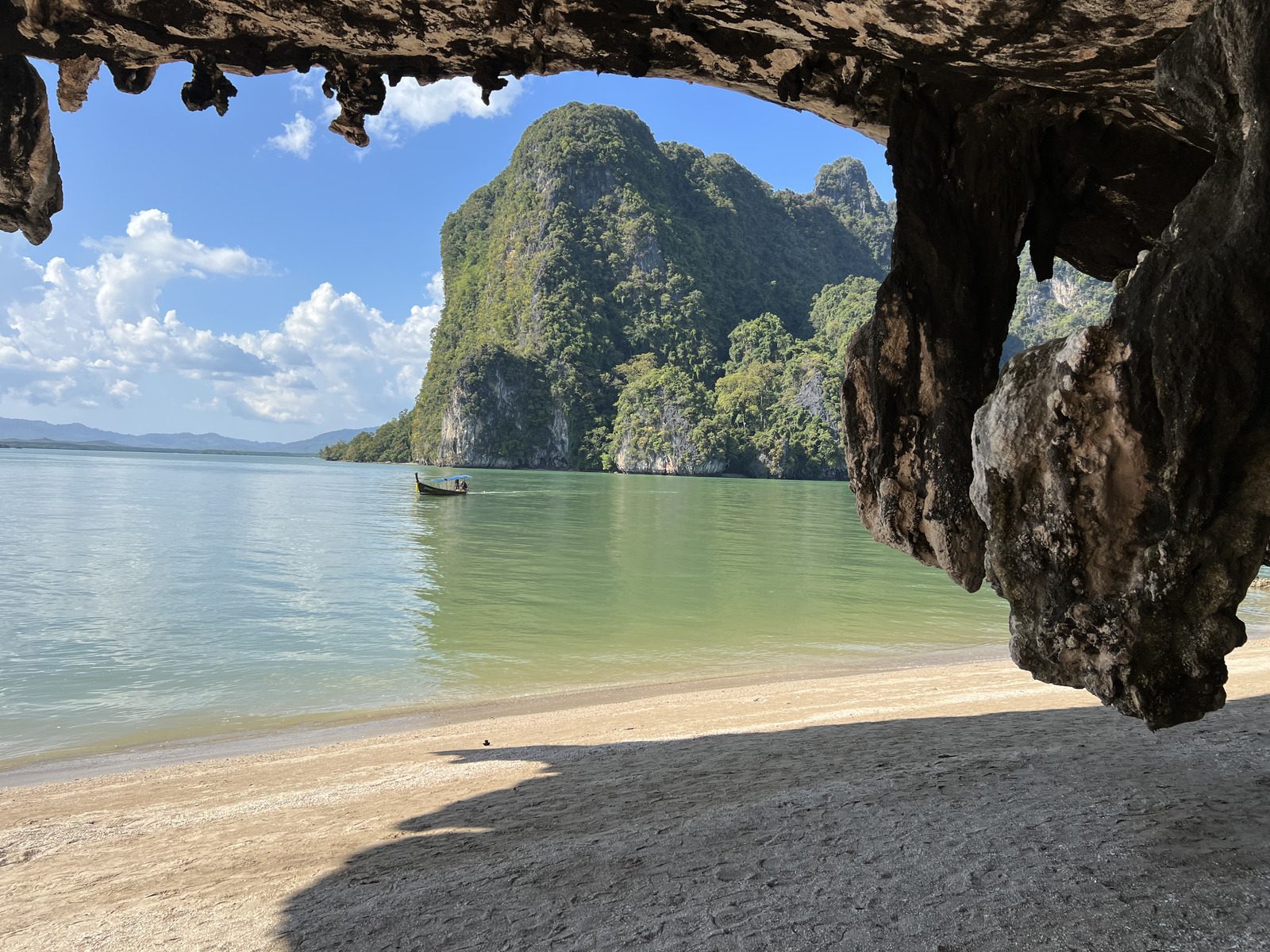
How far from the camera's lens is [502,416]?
88438 millimetres

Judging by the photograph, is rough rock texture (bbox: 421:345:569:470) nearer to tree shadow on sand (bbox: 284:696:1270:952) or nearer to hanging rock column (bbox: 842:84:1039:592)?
tree shadow on sand (bbox: 284:696:1270:952)

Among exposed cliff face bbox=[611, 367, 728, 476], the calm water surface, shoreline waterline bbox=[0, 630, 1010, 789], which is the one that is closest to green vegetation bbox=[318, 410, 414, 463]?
exposed cliff face bbox=[611, 367, 728, 476]

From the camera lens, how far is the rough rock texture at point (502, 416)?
3469 inches

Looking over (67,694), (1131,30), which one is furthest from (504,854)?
(67,694)

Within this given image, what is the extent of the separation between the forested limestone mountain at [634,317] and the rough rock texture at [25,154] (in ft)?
247

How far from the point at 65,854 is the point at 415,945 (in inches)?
97.5

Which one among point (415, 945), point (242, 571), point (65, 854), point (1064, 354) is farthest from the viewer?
point (242, 571)

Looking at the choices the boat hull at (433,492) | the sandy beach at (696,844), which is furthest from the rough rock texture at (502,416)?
the sandy beach at (696,844)

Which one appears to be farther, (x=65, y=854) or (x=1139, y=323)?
(x=65, y=854)

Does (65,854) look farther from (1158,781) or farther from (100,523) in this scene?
(100,523)

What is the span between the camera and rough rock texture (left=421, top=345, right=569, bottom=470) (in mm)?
88125

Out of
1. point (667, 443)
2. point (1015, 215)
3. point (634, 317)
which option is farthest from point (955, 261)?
point (634, 317)

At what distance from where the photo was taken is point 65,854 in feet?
12.9

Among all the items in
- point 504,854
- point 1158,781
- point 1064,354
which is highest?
point 1064,354
